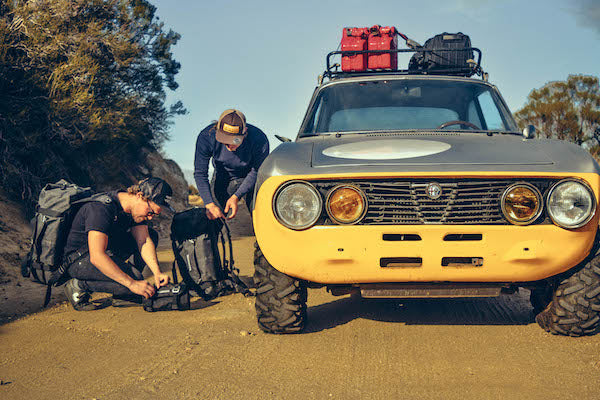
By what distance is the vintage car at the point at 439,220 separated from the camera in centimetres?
303

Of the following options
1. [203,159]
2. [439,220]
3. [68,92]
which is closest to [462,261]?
[439,220]

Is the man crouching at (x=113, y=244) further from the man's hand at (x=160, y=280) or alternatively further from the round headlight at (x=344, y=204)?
the round headlight at (x=344, y=204)

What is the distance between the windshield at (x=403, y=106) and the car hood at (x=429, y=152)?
2.47 feet

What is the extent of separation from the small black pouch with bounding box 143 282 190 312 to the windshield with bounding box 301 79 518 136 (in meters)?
1.76

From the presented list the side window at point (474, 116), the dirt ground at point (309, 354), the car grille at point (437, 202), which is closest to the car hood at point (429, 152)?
the car grille at point (437, 202)

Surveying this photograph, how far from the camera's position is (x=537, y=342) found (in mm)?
3396

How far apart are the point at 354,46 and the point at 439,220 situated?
135 inches

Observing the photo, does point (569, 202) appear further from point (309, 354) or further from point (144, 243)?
point (144, 243)

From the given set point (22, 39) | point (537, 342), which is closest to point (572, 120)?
point (22, 39)

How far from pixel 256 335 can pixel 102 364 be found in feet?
3.40

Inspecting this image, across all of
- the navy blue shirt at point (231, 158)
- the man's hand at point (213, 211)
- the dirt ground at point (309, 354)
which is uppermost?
the navy blue shirt at point (231, 158)

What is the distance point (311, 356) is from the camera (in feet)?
10.7

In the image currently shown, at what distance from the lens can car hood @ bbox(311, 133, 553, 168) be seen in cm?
314

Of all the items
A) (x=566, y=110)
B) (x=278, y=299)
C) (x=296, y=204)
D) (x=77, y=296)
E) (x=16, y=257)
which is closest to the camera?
(x=296, y=204)
